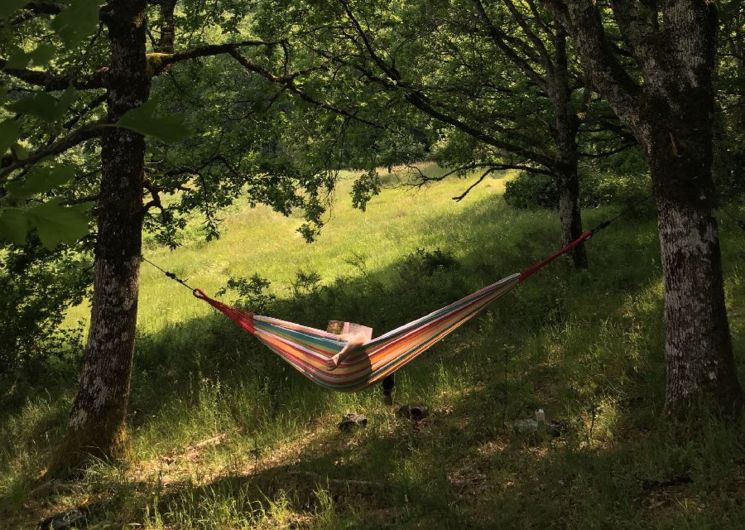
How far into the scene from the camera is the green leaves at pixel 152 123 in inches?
22.3

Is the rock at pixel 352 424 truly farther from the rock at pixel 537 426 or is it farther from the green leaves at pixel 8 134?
the green leaves at pixel 8 134

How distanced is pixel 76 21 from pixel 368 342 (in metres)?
3.80

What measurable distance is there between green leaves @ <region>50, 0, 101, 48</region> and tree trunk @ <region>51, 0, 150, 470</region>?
4.04 metres

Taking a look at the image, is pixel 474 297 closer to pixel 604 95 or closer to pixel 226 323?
pixel 604 95

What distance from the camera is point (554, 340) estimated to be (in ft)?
18.8

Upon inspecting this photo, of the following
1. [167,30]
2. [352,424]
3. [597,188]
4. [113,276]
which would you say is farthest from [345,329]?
[597,188]

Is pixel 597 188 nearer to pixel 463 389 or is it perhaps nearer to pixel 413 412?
pixel 463 389

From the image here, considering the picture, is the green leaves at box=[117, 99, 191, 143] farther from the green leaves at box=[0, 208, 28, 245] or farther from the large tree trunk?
the large tree trunk

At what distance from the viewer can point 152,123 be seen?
22.9 inches

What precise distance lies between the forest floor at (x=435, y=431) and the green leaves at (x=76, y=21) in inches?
122

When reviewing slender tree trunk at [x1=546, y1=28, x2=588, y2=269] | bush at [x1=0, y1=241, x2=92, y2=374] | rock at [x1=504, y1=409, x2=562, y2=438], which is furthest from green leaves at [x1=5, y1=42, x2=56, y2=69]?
slender tree trunk at [x1=546, y1=28, x2=588, y2=269]

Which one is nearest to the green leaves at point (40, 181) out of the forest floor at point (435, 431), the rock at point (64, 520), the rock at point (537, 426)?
the forest floor at point (435, 431)

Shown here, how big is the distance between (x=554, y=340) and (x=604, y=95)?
2.67 meters

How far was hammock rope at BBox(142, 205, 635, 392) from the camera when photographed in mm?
4344
